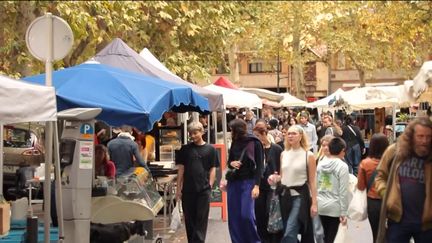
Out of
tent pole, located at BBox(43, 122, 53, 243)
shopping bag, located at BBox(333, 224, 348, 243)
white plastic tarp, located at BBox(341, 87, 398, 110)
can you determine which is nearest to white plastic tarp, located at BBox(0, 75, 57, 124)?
tent pole, located at BBox(43, 122, 53, 243)

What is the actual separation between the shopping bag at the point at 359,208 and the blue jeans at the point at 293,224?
1196 millimetres

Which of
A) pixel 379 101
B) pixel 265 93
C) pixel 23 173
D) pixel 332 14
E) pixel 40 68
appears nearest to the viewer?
pixel 23 173

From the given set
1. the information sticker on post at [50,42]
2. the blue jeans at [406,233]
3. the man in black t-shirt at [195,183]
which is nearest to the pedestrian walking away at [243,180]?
the man in black t-shirt at [195,183]

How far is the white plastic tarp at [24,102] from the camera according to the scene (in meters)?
6.23

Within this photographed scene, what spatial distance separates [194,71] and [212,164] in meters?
11.1

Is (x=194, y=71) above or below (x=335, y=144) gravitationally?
above

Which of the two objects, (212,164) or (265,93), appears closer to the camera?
(212,164)

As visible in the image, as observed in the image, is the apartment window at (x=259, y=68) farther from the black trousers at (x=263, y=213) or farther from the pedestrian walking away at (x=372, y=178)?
the pedestrian walking away at (x=372, y=178)

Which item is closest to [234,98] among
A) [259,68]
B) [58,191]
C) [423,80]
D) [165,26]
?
[165,26]

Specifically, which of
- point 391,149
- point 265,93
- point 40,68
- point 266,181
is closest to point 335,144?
point 266,181

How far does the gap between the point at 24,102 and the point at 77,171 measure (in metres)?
1.91

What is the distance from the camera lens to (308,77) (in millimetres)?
62375

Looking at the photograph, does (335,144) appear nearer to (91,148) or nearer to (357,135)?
(91,148)

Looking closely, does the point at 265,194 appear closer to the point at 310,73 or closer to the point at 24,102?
the point at 24,102
